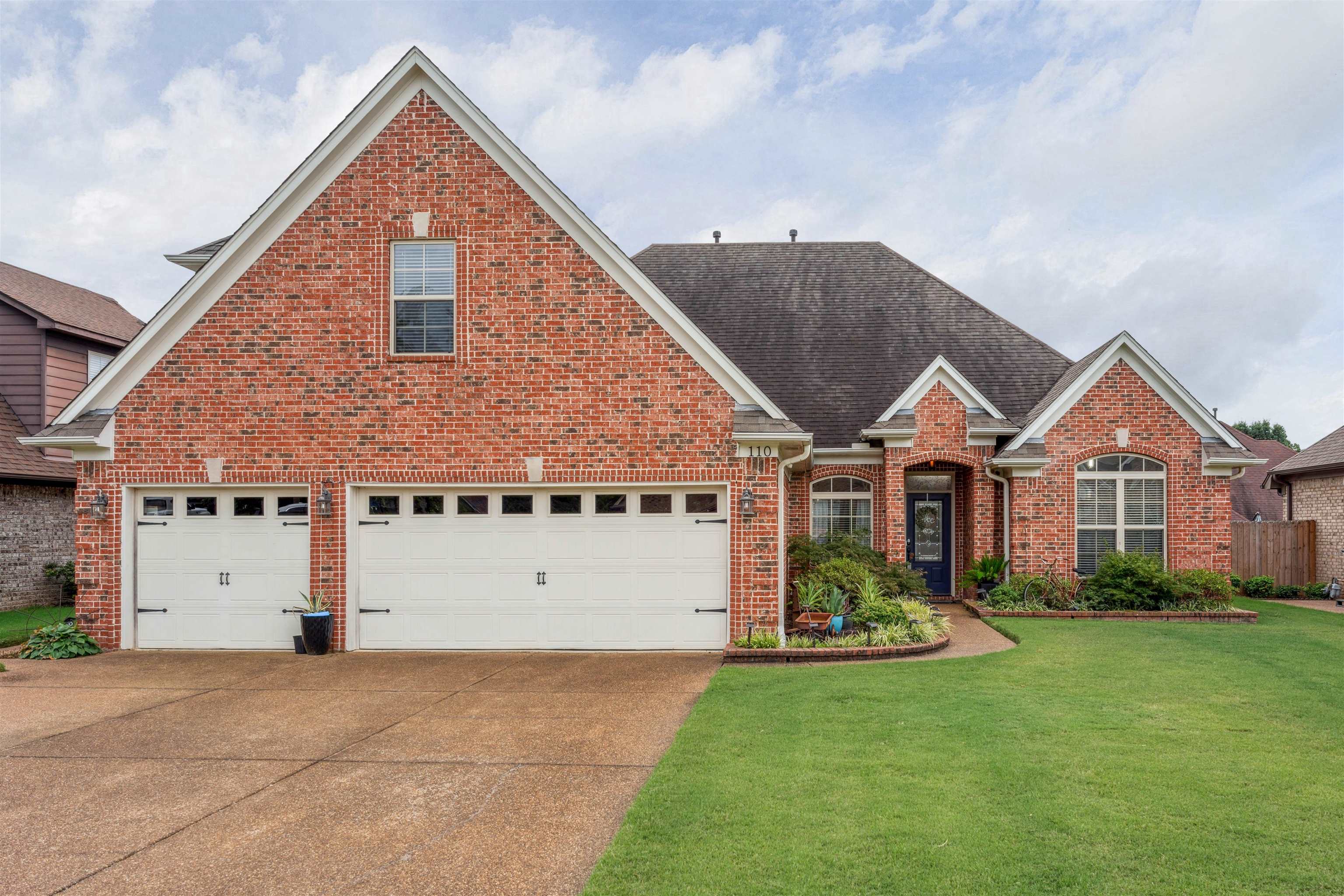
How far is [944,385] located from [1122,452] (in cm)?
338

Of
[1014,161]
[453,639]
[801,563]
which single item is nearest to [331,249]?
[453,639]

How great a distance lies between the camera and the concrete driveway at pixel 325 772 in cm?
458

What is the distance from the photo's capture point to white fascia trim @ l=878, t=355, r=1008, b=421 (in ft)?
52.1

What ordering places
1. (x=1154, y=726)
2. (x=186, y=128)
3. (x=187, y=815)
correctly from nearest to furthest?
1. (x=187, y=815)
2. (x=1154, y=726)
3. (x=186, y=128)

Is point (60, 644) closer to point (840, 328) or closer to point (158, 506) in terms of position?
point (158, 506)

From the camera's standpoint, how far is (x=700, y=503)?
445 inches

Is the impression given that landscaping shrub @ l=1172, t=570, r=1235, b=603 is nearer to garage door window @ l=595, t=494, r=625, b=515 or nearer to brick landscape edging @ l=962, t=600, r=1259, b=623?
brick landscape edging @ l=962, t=600, r=1259, b=623

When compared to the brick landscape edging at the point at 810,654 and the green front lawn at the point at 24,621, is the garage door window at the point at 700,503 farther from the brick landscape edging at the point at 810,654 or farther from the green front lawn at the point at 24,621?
the green front lawn at the point at 24,621

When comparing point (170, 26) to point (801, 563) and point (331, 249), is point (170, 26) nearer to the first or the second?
point (331, 249)

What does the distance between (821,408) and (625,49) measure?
880cm

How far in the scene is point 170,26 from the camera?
584 inches

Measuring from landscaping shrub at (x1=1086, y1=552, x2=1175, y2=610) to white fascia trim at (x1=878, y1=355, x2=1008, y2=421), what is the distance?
337cm

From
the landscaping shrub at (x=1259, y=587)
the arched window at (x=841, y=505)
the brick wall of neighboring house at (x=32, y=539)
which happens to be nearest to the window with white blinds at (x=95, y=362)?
the brick wall of neighboring house at (x=32, y=539)

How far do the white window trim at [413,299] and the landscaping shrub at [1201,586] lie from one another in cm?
1274
